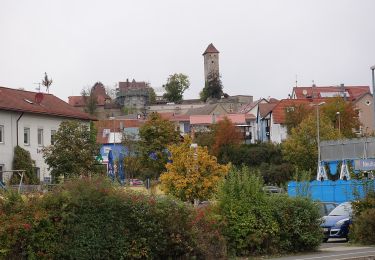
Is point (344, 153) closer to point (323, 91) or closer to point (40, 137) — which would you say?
point (40, 137)

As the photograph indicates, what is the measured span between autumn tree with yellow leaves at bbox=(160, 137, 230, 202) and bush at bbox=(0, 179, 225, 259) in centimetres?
1470

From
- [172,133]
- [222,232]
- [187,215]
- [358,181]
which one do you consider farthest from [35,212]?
[172,133]

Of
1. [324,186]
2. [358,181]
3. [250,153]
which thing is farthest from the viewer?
[250,153]

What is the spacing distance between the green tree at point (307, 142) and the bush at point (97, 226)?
56755 millimetres

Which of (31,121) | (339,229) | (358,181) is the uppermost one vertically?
(31,121)

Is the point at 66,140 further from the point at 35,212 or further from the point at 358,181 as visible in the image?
the point at 35,212

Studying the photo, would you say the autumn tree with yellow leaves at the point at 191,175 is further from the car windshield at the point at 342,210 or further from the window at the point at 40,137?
the window at the point at 40,137

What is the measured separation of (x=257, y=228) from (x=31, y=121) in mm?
40621

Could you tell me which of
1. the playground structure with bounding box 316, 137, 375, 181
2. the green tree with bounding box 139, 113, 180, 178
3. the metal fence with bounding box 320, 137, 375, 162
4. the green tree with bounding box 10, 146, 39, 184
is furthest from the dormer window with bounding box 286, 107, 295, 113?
the green tree with bounding box 10, 146, 39, 184

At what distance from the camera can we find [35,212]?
16.6 metres

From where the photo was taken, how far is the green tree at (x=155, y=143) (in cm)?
7806

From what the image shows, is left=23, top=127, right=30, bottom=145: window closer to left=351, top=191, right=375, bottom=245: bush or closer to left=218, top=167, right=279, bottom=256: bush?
left=351, top=191, right=375, bottom=245: bush

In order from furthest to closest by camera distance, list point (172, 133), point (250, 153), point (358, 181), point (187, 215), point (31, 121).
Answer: point (250, 153) < point (172, 133) < point (31, 121) < point (358, 181) < point (187, 215)

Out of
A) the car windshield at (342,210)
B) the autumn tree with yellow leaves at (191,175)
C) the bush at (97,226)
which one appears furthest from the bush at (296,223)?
the autumn tree with yellow leaves at (191,175)
